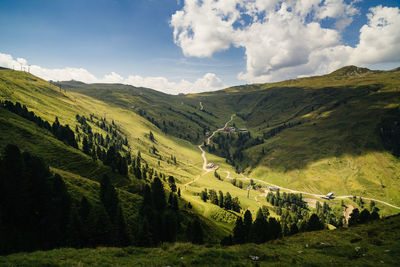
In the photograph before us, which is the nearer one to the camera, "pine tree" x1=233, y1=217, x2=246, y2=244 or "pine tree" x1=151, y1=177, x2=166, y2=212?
"pine tree" x1=233, y1=217, x2=246, y2=244

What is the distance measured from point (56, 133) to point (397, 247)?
151 meters

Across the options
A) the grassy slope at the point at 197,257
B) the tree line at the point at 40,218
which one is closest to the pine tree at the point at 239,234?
the tree line at the point at 40,218

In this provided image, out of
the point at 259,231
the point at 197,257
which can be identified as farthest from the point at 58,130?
the point at 197,257

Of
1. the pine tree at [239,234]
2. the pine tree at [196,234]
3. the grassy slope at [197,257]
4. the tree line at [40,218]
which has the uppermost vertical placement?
the grassy slope at [197,257]

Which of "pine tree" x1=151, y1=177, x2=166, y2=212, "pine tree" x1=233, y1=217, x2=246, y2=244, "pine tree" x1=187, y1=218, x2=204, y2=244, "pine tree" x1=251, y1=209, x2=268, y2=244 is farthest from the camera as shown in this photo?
"pine tree" x1=151, y1=177, x2=166, y2=212

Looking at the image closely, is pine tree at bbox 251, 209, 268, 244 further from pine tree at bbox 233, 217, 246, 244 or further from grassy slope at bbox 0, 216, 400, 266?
grassy slope at bbox 0, 216, 400, 266

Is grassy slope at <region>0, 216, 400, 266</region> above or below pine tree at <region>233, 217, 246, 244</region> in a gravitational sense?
above

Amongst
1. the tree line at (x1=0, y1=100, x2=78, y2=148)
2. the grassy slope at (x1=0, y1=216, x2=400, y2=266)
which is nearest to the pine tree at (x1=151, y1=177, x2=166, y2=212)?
the grassy slope at (x1=0, y1=216, x2=400, y2=266)

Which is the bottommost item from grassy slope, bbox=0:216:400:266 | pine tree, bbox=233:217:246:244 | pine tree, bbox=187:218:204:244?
pine tree, bbox=233:217:246:244

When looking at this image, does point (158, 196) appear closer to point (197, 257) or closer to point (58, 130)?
point (197, 257)

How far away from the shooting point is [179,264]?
60.1ft

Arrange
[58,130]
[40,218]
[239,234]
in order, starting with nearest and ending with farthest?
[40,218] → [239,234] → [58,130]

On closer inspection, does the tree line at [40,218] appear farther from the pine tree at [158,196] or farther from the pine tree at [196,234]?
the pine tree at [158,196]

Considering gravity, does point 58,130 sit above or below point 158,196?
above
